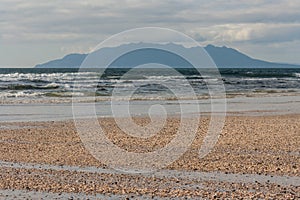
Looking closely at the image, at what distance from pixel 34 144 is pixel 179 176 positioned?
26.5 feet

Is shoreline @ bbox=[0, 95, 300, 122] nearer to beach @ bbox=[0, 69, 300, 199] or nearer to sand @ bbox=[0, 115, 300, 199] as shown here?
beach @ bbox=[0, 69, 300, 199]

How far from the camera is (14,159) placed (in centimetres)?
1717

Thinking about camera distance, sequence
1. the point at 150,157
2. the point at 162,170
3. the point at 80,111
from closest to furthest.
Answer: the point at 162,170
the point at 150,157
the point at 80,111

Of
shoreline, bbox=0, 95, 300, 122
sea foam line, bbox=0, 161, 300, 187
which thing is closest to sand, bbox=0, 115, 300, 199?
sea foam line, bbox=0, 161, 300, 187

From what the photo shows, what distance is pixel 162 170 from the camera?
49.7 feet

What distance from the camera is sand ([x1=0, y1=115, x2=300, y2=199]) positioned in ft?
40.7

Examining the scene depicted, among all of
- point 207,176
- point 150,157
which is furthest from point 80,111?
point 207,176

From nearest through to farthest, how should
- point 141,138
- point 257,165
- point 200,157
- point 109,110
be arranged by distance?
1. point 257,165
2. point 200,157
3. point 141,138
4. point 109,110

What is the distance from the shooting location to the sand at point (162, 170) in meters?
12.4

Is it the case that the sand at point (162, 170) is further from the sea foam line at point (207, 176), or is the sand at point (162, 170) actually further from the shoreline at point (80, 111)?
the shoreline at point (80, 111)

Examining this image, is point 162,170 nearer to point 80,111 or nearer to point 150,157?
point 150,157

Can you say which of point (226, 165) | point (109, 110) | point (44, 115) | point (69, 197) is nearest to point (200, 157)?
point (226, 165)

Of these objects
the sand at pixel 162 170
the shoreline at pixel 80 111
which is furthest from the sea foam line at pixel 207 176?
the shoreline at pixel 80 111

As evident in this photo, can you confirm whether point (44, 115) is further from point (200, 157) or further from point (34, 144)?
point (200, 157)
